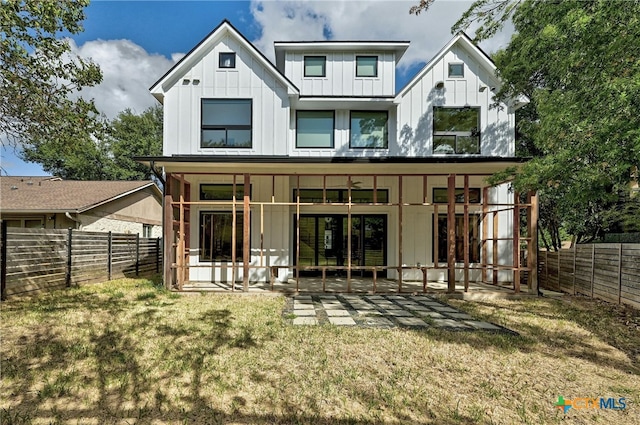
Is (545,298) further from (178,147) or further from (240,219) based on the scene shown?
(178,147)

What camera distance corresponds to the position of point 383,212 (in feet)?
35.7

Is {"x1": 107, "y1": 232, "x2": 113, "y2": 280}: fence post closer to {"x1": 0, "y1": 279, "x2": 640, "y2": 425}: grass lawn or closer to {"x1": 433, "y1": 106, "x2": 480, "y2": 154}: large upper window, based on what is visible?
{"x1": 0, "y1": 279, "x2": 640, "y2": 425}: grass lawn

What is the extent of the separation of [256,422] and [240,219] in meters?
7.72

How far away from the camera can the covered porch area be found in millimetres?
8375

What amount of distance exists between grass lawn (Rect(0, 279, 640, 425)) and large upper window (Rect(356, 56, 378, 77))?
9.23 m

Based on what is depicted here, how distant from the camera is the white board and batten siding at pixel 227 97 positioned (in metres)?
10.4

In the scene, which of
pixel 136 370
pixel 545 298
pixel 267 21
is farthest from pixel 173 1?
pixel 545 298

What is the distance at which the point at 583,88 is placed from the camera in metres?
6.28

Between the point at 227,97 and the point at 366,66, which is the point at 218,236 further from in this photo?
the point at 366,66

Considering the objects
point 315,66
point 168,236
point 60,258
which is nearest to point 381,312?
point 168,236

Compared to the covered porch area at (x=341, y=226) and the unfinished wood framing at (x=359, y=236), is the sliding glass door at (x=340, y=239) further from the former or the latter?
the unfinished wood framing at (x=359, y=236)

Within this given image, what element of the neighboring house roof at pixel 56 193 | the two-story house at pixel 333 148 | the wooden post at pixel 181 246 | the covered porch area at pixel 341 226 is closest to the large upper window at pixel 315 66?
the two-story house at pixel 333 148

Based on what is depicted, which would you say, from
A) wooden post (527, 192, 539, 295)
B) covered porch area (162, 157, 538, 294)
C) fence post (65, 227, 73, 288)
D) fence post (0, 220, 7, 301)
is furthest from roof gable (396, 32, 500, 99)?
fence post (0, 220, 7, 301)

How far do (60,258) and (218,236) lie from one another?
4.03 metres
